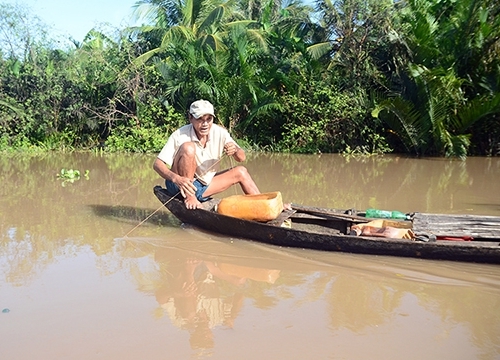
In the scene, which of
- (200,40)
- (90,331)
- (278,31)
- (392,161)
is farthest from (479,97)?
(90,331)

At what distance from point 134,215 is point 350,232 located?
2699mm

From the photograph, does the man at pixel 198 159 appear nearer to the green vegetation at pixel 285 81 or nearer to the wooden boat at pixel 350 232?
the wooden boat at pixel 350 232

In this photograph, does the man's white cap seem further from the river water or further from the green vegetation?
the green vegetation

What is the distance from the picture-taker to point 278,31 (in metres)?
13.9

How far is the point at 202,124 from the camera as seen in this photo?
16.1ft

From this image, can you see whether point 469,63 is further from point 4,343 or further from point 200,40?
point 4,343

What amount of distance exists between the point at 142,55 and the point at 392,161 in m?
7.44

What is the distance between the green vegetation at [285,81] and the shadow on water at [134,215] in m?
6.66

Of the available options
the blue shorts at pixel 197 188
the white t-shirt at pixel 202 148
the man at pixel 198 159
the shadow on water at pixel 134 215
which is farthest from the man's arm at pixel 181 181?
the shadow on water at pixel 134 215

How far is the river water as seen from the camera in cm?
275

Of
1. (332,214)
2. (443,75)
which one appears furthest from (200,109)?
(443,75)

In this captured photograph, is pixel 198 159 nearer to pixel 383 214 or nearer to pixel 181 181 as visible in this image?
pixel 181 181

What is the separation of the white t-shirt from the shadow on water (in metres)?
0.72

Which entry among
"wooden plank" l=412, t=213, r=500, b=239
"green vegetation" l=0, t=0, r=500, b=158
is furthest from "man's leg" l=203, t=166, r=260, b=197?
"green vegetation" l=0, t=0, r=500, b=158
